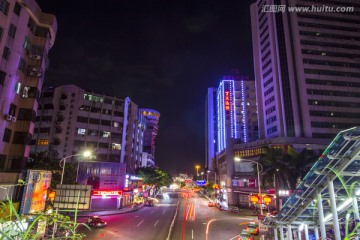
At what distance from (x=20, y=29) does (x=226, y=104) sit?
327 feet

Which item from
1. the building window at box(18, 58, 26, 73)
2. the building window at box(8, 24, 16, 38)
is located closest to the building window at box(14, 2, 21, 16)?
the building window at box(8, 24, 16, 38)

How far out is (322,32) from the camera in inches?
3595

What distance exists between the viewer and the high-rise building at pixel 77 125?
69.6m

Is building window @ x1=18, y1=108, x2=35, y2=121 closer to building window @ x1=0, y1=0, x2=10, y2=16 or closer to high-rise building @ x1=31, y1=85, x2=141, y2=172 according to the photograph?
building window @ x1=0, y1=0, x2=10, y2=16

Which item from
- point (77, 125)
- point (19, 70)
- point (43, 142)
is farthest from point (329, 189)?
point (43, 142)

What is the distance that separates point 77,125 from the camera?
7038 cm

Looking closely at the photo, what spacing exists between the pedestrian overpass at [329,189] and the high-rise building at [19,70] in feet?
108

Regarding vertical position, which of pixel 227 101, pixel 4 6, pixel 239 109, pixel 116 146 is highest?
pixel 227 101

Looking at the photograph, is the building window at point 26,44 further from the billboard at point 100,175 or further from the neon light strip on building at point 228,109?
the neon light strip on building at point 228,109

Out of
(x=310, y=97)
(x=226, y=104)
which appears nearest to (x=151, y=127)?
(x=226, y=104)

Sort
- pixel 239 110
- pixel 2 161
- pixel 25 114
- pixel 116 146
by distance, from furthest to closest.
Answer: pixel 239 110, pixel 116 146, pixel 25 114, pixel 2 161

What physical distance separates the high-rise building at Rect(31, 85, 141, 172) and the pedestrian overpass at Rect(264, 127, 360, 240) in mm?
60045

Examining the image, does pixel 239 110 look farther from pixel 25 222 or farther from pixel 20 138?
pixel 25 222

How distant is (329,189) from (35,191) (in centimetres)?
2437
